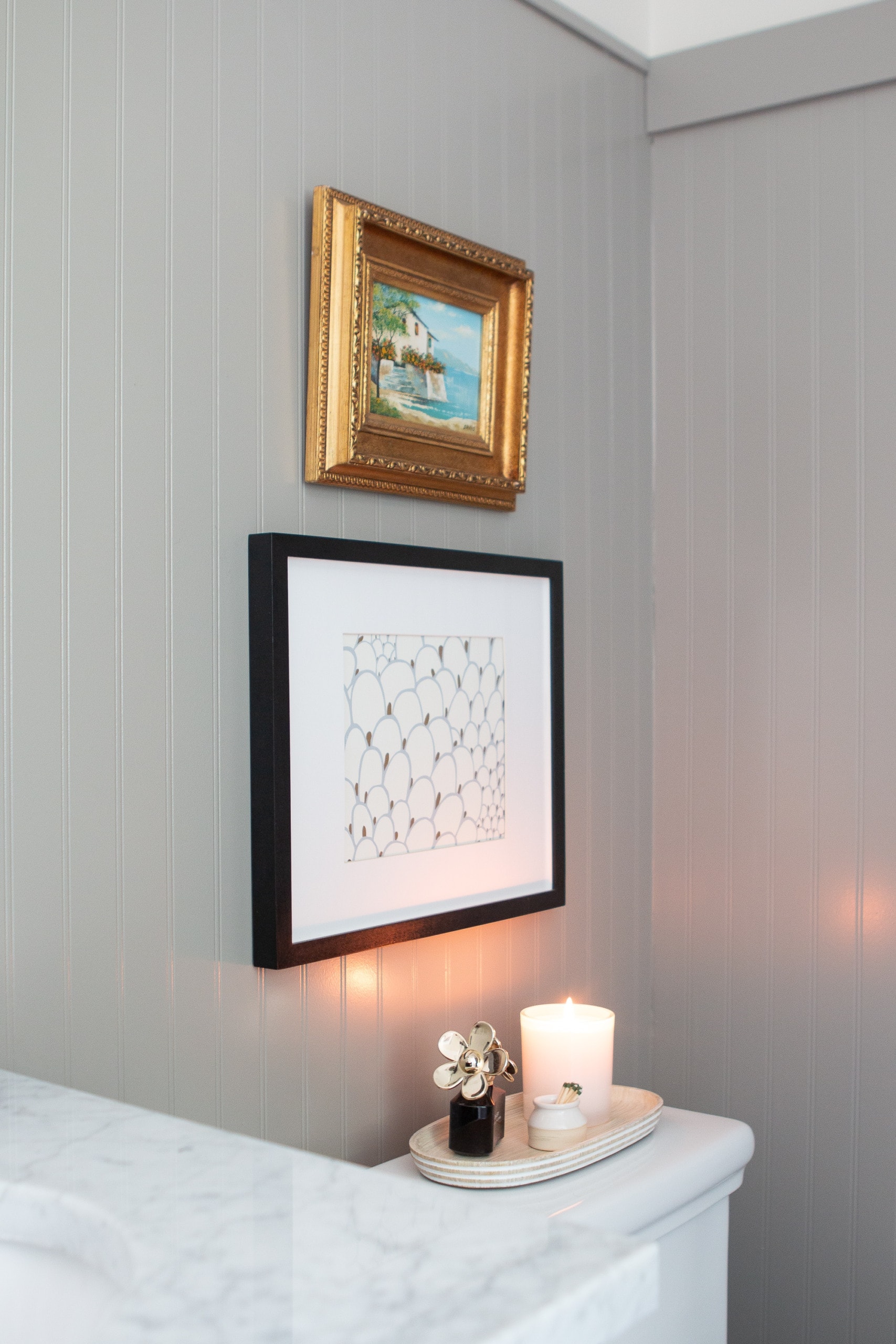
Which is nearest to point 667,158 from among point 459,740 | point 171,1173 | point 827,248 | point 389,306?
point 827,248

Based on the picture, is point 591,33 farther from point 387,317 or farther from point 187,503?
point 187,503

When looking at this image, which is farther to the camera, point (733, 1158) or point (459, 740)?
point (459, 740)

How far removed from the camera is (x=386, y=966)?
134 centimetres

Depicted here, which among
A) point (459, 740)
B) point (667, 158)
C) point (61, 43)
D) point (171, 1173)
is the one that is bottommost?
point (171, 1173)

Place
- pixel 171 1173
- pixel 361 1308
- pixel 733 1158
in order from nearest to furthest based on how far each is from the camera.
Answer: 1. pixel 361 1308
2. pixel 171 1173
3. pixel 733 1158

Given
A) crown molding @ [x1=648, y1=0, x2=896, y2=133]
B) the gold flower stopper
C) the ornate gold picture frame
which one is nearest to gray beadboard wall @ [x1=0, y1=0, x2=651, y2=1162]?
the ornate gold picture frame

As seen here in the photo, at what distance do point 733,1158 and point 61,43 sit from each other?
4.01 ft

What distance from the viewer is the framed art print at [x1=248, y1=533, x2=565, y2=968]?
116cm

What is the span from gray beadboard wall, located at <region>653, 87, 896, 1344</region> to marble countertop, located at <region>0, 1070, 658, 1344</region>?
1.13 metres

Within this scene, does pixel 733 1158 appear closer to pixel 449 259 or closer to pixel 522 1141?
pixel 522 1141

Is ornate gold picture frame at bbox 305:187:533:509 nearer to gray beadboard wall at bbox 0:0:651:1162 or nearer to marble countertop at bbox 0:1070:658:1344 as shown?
gray beadboard wall at bbox 0:0:651:1162

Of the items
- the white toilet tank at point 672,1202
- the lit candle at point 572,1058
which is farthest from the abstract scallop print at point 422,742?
the white toilet tank at point 672,1202

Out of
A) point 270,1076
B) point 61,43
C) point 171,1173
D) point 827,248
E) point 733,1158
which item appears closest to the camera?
point 171,1173

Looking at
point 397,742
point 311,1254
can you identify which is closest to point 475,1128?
point 397,742
